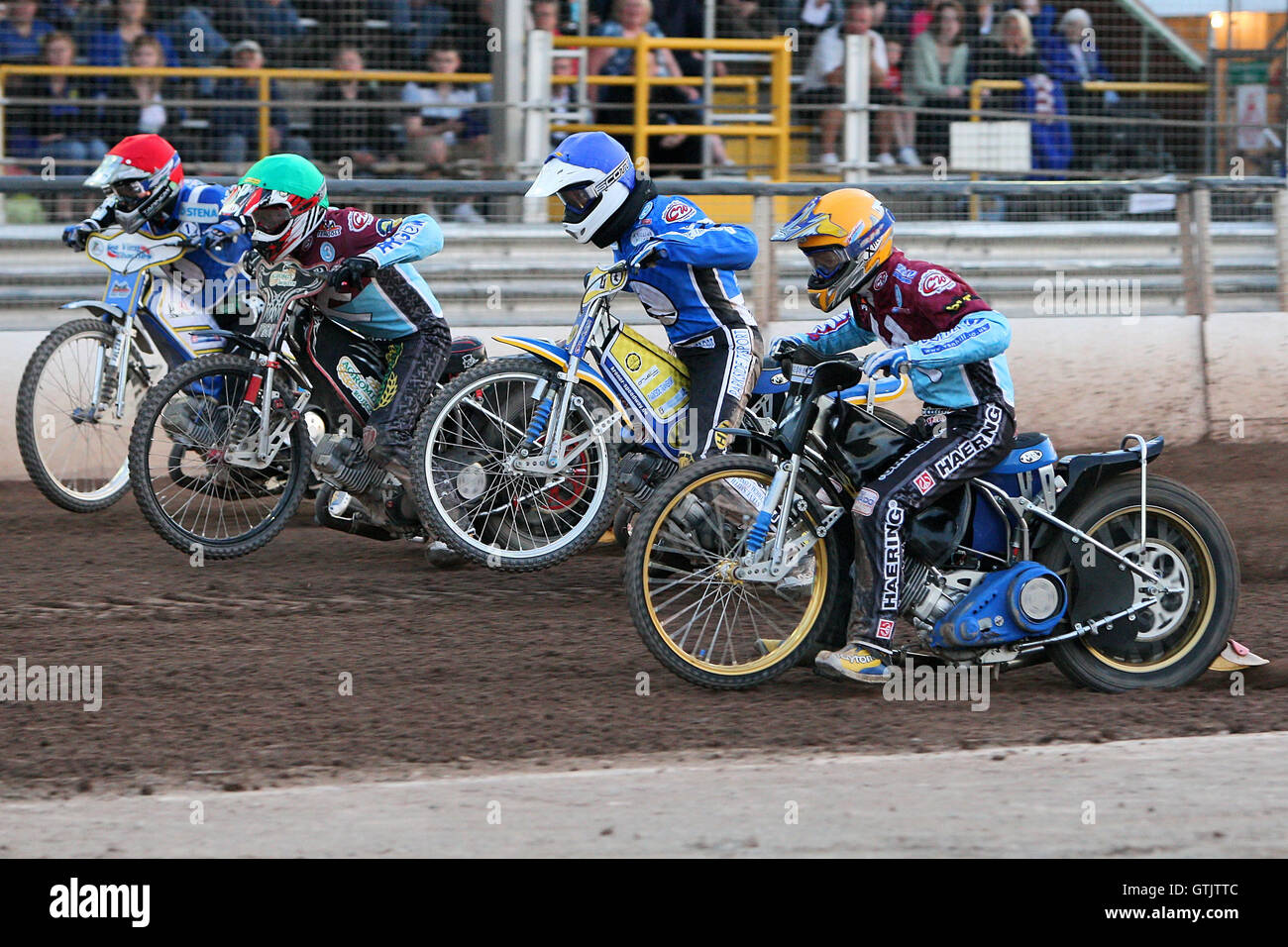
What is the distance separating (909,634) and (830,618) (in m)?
0.80

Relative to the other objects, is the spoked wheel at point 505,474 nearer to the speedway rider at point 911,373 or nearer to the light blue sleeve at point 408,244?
the light blue sleeve at point 408,244

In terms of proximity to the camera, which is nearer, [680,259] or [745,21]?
[680,259]

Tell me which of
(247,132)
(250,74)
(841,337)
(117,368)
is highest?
(250,74)

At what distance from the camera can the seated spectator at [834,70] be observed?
13203mm

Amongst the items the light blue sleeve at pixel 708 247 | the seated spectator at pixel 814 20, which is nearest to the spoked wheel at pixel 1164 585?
the light blue sleeve at pixel 708 247

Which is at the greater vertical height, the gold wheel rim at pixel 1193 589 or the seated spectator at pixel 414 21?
the seated spectator at pixel 414 21

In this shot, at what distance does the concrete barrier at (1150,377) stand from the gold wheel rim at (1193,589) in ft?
16.2

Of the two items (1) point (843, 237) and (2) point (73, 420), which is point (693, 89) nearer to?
(2) point (73, 420)

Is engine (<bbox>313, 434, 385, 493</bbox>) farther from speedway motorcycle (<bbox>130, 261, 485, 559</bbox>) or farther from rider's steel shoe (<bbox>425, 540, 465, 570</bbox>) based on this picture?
rider's steel shoe (<bbox>425, 540, 465, 570</bbox>)

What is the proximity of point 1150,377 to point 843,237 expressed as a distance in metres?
6.00

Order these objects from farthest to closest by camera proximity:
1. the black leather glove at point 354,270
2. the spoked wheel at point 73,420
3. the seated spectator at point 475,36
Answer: the seated spectator at point 475,36 < the spoked wheel at point 73,420 < the black leather glove at point 354,270

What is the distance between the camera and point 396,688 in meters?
5.71

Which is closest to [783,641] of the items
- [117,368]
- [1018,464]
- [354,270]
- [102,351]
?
[1018,464]

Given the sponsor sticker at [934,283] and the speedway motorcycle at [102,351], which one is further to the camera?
the speedway motorcycle at [102,351]
